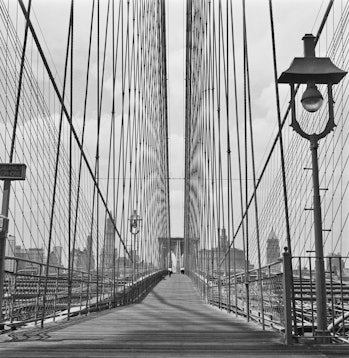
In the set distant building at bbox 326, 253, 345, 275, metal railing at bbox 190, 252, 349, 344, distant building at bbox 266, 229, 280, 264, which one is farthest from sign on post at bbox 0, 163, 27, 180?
distant building at bbox 266, 229, 280, 264

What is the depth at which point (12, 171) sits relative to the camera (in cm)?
453

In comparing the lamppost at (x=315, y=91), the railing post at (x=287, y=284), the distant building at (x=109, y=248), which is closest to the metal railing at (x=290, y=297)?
the railing post at (x=287, y=284)

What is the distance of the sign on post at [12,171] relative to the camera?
4.50m

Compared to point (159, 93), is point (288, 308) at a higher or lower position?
lower

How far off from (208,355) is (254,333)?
1327mm

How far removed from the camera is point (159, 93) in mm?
29812

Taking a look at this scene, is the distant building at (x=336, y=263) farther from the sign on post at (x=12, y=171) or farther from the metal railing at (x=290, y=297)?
the sign on post at (x=12, y=171)

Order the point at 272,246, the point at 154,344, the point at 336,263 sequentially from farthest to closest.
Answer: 1. the point at 272,246
2. the point at 336,263
3. the point at 154,344

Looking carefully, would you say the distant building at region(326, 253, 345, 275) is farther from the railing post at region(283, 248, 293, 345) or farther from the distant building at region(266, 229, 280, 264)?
the distant building at region(266, 229, 280, 264)

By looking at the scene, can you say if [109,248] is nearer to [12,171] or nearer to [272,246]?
[272,246]

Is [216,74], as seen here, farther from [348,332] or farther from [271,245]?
[348,332]

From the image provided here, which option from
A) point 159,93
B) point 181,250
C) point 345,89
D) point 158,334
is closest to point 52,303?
point 158,334

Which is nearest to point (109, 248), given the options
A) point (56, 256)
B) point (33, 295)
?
point (56, 256)

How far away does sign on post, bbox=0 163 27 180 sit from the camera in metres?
4.50
